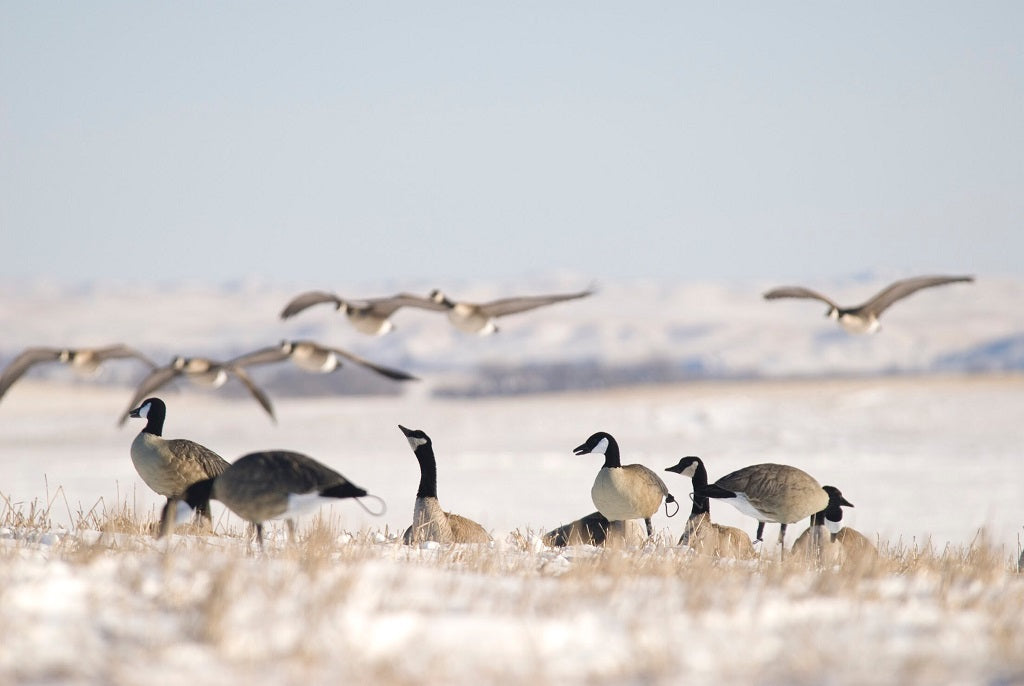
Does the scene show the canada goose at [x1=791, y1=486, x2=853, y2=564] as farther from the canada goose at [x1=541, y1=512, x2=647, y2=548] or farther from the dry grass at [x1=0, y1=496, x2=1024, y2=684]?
the canada goose at [x1=541, y1=512, x2=647, y2=548]

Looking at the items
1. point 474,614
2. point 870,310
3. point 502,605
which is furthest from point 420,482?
point 870,310

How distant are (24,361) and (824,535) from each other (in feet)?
20.2

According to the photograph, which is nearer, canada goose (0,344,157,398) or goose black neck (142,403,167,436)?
goose black neck (142,403,167,436)

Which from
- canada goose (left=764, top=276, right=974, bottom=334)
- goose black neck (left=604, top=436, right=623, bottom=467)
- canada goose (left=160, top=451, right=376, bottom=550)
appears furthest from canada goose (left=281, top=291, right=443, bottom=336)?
canada goose (left=764, top=276, right=974, bottom=334)

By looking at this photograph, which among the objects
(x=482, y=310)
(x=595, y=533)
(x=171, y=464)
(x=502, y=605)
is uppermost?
(x=482, y=310)

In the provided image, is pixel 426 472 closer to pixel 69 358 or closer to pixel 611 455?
pixel 611 455

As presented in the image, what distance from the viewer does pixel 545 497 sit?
29.0 m

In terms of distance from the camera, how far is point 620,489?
880cm

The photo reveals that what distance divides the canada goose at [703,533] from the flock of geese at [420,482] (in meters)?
0.01

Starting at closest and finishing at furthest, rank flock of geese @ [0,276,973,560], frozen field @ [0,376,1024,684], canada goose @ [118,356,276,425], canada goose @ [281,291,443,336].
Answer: frozen field @ [0,376,1024,684]
flock of geese @ [0,276,973,560]
canada goose @ [118,356,276,425]
canada goose @ [281,291,443,336]

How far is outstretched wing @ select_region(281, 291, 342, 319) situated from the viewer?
8.61 m

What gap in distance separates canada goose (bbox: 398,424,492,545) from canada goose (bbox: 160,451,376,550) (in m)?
1.56

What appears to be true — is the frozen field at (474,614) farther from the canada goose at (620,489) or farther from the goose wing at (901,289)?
the goose wing at (901,289)

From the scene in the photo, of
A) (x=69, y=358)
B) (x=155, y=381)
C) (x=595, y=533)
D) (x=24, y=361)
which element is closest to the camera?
(x=155, y=381)
